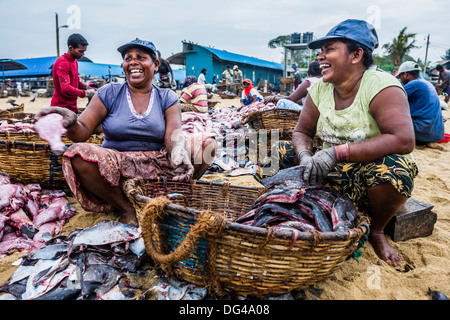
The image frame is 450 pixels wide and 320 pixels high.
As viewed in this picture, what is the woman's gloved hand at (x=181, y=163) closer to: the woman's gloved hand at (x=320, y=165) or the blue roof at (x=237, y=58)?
the woman's gloved hand at (x=320, y=165)

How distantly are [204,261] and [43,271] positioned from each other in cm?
88

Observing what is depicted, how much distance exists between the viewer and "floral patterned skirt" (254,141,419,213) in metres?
1.69

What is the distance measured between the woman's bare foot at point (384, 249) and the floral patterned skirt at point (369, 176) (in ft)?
0.59

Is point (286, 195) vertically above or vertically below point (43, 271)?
above

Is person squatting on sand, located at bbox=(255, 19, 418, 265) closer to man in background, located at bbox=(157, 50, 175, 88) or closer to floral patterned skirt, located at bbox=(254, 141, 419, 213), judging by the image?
floral patterned skirt, located at bbox=(254, 141, 419, 213)

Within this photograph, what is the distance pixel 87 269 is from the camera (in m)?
1.53

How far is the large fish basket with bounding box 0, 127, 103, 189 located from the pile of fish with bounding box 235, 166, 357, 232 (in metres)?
1.83

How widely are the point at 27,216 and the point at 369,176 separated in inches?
96.4

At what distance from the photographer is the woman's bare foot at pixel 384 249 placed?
183 centimetres

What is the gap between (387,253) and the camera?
6.08 ft

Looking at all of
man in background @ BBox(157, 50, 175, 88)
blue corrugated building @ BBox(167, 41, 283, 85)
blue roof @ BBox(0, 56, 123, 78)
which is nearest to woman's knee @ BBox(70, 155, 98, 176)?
man in background @ BBox(157, 50, 175, 88)

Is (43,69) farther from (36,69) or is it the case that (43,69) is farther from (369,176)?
(369,176)
